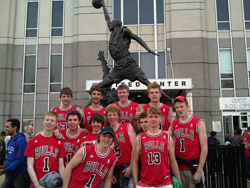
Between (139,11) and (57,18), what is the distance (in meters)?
6.07

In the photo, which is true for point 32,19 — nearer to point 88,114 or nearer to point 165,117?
point 88,114

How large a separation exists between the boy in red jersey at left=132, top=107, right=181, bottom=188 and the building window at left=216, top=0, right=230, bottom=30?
1605 cm

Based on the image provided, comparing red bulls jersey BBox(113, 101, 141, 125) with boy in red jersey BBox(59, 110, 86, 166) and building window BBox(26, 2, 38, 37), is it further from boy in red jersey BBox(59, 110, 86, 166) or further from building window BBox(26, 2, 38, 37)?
building window BBox(26, 2, 38, 37)

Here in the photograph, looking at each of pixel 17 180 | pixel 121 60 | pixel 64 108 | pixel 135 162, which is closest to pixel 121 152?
pixel 135 162

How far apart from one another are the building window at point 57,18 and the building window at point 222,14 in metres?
11.3

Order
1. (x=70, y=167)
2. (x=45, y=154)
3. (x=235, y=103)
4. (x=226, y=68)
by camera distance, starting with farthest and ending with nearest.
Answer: (x=226, y=68) → (x=235, y=103) → (x=45, y=154) → (x=70, y=167)

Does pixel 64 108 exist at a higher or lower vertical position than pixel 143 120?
higher

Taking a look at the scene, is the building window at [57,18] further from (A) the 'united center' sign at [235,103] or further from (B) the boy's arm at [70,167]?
(B) the boy's arm at [70,167]

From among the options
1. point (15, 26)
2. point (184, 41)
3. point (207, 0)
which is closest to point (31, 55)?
point (15, 26)

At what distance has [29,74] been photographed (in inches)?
719

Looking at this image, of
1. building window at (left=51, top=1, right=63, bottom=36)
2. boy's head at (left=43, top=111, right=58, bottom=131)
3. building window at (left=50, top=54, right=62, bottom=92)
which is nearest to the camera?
boy's head at (left=43, top=111, right=58, bottom=131)

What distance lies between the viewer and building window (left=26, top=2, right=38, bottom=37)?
18.7m

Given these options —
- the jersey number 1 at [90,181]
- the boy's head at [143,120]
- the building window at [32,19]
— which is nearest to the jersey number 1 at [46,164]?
the jersey number 1 at [90,181]

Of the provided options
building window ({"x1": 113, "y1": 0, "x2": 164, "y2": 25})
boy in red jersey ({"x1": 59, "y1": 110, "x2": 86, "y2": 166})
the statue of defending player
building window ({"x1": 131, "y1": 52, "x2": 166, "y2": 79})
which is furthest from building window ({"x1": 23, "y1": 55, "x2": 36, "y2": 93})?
boy in red jersey ({"x1": 59, "y1": 110, "x2": 86, "y2": 166})
